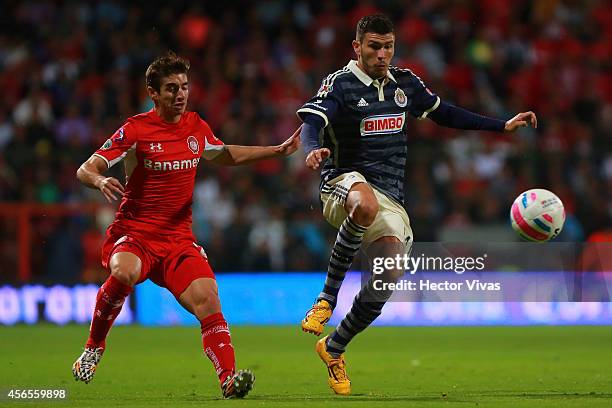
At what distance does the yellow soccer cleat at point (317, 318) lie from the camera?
7.87 metres

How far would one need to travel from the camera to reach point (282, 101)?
1808 cm

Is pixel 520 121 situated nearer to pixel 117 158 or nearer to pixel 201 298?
pixel 201 298

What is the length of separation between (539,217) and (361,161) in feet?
4.33

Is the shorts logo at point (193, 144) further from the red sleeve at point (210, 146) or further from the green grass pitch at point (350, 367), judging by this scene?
the green grass pitch at point (350, 367)

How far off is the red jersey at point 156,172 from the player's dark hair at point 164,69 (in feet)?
→ 0.88

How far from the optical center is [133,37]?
1905 centimetres

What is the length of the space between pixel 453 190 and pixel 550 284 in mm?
4146

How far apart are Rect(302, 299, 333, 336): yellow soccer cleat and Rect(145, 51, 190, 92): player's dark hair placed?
5.86 feet

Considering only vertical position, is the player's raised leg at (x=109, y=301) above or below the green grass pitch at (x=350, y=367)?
above

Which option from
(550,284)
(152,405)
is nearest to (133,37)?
(550,284)

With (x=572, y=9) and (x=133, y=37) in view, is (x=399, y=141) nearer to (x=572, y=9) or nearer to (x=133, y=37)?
(x=133, y=37)

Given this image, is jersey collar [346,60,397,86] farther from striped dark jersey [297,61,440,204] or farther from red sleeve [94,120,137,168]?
red sleeve [94,120,137,168]

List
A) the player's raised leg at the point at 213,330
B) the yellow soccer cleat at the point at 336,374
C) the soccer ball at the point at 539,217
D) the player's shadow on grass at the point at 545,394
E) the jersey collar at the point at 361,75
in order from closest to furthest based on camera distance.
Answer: the player's raised leg at the point at 213,330 → the player's shadow on grass at the point at 545,394 → the yellow soccer cleat at the point at 336,374 → the jersey collar at the point at 361,75 → the soccer ball at the point at 539,217

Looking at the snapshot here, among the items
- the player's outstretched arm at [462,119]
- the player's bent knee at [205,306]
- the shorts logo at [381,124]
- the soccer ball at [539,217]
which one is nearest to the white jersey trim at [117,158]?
the player's bent knee at [205,306]
